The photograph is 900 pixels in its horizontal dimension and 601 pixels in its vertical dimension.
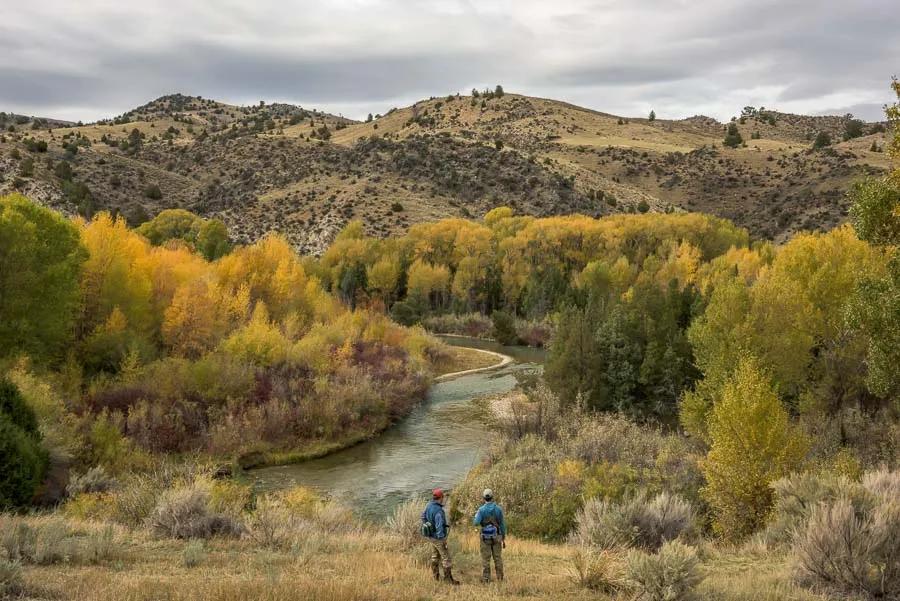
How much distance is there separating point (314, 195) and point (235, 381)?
256 ft

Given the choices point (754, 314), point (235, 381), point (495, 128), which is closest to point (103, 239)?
point (235, 381)

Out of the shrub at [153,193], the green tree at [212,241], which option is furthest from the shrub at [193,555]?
the shrub at [153,193]

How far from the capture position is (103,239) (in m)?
34.9

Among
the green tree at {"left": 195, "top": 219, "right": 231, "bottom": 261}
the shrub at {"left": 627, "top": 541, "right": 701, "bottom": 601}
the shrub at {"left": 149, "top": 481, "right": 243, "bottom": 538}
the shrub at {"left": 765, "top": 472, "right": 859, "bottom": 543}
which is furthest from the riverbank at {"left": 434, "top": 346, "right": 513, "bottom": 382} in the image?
the shrub at {"left": 627, "top": 541, "right": 701, "bottom": 601}

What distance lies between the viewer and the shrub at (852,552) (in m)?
10.9

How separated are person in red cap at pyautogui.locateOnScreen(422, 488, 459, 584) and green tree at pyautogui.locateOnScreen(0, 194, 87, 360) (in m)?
25.3

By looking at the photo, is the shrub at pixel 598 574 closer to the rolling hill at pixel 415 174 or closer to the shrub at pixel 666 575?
the shrub at pixel 666 575

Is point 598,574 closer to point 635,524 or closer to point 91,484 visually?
point 635,524

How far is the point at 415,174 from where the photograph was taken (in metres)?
118

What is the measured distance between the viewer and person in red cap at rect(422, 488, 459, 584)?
12.0 m

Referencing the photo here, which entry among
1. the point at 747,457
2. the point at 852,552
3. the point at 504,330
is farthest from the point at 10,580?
the point at 504,330

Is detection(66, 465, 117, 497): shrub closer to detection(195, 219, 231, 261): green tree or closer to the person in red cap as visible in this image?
the person in red cap

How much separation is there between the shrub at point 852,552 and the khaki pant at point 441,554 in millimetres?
5912

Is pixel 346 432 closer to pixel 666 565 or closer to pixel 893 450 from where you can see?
pixel 893 450
